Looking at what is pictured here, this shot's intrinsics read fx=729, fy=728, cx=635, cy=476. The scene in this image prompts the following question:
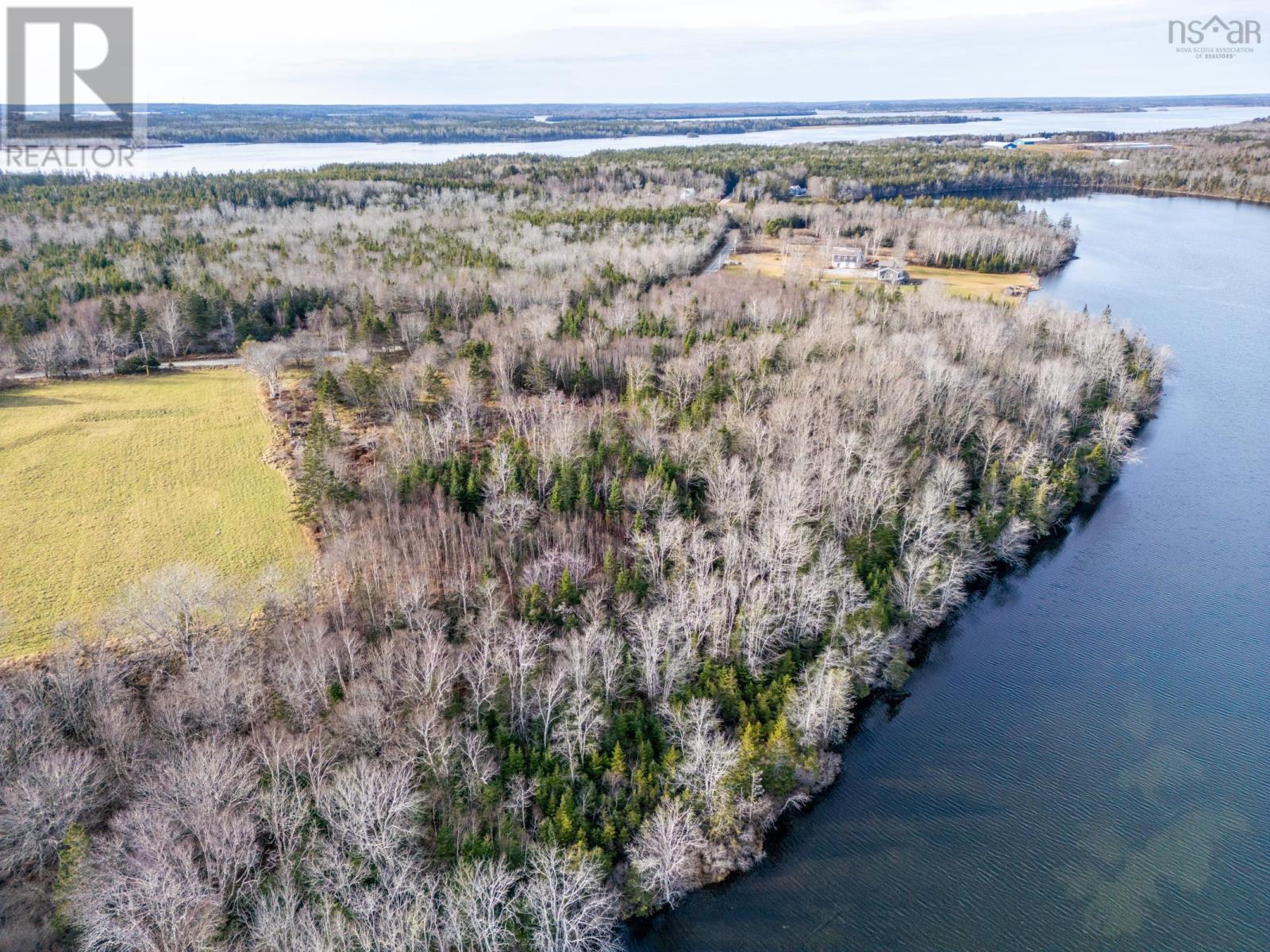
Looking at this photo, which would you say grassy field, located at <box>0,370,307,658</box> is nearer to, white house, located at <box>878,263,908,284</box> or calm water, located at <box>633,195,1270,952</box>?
calm water, located at <box>633,195,1270,952</box>

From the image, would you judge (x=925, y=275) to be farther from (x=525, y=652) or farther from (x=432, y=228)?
(x=525, y=652)

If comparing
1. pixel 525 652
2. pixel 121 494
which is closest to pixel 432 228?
pixel 121 494

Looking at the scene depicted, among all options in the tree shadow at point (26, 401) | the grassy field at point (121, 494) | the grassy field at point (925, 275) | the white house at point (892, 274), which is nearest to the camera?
the grassy field at point (121, 494)

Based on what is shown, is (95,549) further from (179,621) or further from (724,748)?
(724,748)

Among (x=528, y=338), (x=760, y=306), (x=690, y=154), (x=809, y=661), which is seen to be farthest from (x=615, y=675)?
(x=690, y=154)

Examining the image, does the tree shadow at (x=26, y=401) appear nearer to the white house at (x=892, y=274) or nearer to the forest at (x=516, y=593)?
the forest at (x=516, y=593)

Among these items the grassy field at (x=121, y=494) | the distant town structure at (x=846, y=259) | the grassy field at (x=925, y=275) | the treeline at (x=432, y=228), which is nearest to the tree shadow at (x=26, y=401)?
the grassy field at (x=121, y=494)
